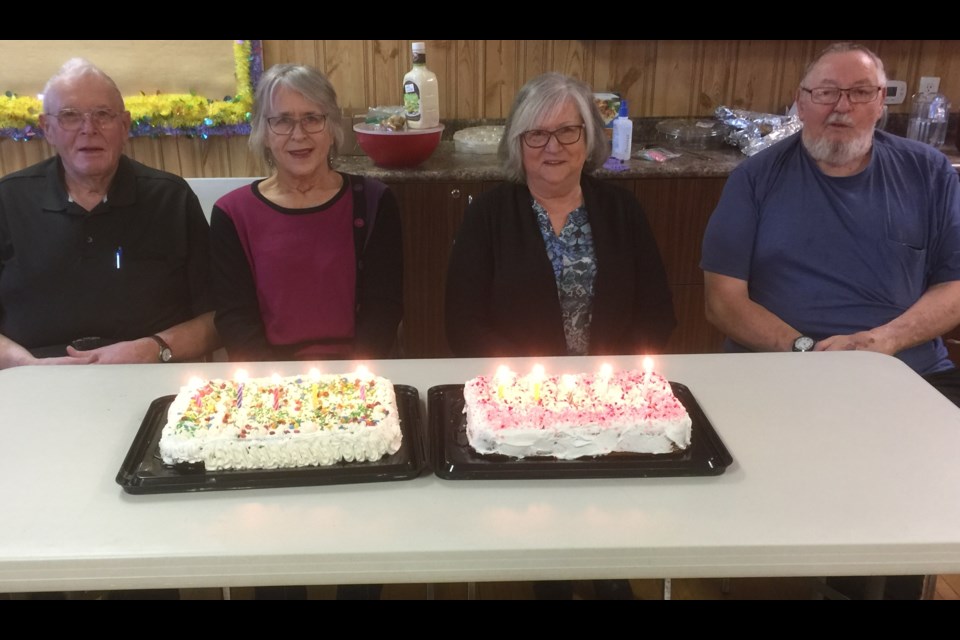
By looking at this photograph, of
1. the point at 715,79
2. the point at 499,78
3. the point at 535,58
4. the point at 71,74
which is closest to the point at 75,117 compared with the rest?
the point at 71,74

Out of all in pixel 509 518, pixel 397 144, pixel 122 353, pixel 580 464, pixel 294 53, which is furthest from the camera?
pixel 294 53

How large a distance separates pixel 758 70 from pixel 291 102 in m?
2.14

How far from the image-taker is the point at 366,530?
1.10m

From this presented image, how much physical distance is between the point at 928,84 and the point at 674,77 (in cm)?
104

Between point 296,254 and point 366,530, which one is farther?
point 296,254

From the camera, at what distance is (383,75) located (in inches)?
130

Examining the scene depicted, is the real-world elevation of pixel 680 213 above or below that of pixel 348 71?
below

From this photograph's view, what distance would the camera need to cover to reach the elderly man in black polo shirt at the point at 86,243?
2.04 meters

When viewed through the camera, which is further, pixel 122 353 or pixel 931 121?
pixel 931 121

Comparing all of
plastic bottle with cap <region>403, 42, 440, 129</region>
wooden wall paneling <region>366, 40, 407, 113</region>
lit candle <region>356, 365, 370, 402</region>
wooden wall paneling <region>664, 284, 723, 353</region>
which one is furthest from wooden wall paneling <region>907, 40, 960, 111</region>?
lit candle <region>356, 365, 370, 402</region>

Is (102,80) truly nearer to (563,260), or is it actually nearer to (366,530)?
(563,260)

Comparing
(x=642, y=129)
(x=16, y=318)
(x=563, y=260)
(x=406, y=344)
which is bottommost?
(x=406, y=344)

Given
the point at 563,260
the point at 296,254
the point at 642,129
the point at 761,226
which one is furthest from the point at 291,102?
the point at 642,129

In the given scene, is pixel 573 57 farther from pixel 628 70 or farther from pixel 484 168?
pixel 484 168
